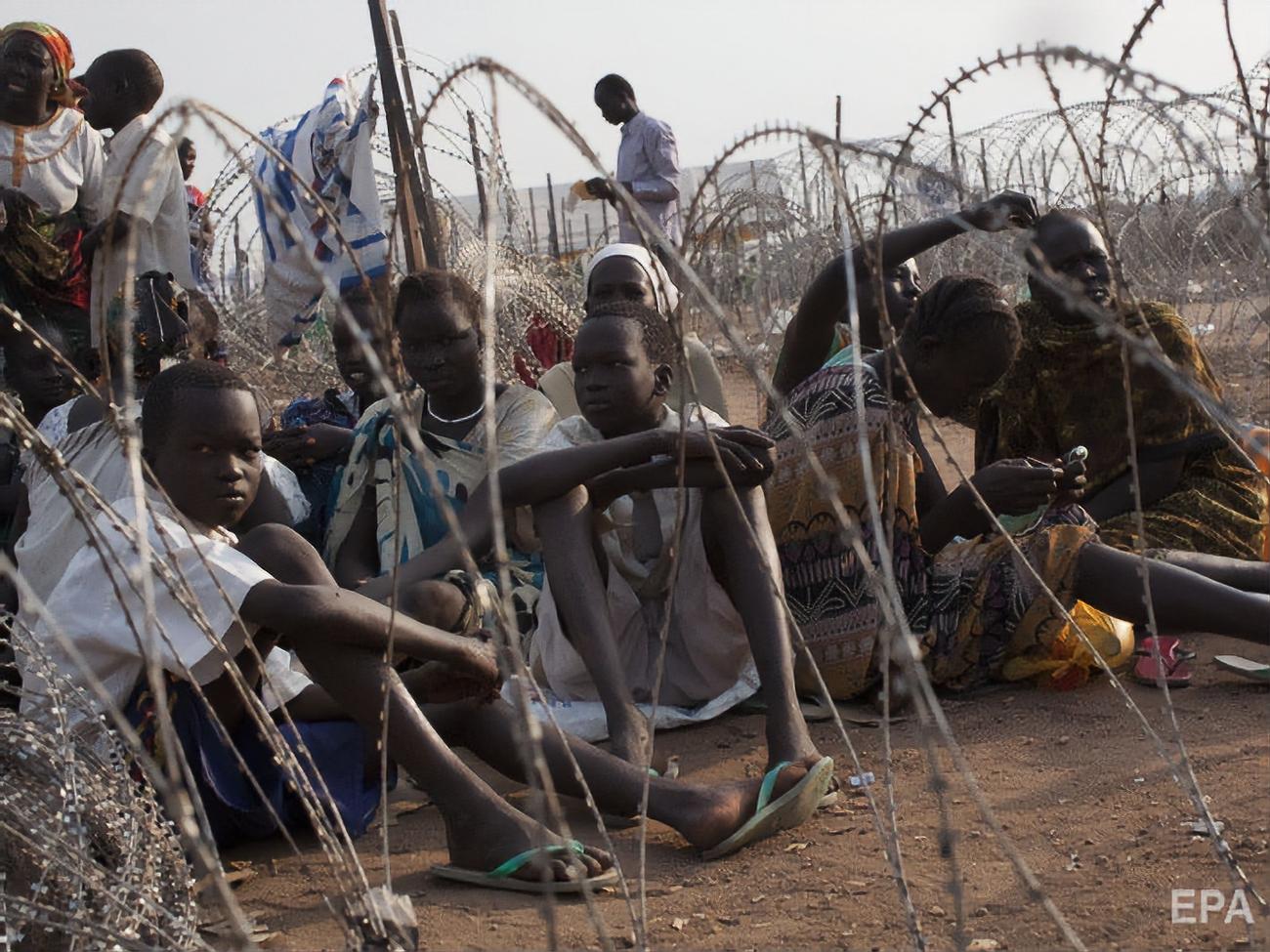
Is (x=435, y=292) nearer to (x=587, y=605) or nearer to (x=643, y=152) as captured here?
(x=587, y=605)

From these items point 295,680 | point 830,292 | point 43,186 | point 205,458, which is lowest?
point 295,680

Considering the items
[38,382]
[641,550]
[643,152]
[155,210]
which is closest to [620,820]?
[641,550]

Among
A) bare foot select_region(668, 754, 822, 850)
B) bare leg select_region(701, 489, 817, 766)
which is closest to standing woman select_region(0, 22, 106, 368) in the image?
bare leg select_region(701, 489, 817, 766)

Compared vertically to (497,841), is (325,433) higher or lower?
higher

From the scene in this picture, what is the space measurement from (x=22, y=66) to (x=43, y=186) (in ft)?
1.37

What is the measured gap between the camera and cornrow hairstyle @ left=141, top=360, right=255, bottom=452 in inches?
111

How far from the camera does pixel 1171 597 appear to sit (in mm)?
3547

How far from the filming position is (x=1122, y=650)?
366 cm

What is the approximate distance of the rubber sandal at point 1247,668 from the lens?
364 cm

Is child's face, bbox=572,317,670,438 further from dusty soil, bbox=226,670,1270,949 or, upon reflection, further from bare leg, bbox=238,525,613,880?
bare leg, bbox=238,525,613,880

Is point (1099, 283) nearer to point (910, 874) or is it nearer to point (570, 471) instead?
point (570, 471)

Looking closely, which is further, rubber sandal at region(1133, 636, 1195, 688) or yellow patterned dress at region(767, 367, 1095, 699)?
rubber sandal at region(1133, 636, 1195, 688)

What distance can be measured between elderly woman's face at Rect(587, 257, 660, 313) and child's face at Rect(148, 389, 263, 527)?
1.78 metres

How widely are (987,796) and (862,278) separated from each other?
1.82 m
